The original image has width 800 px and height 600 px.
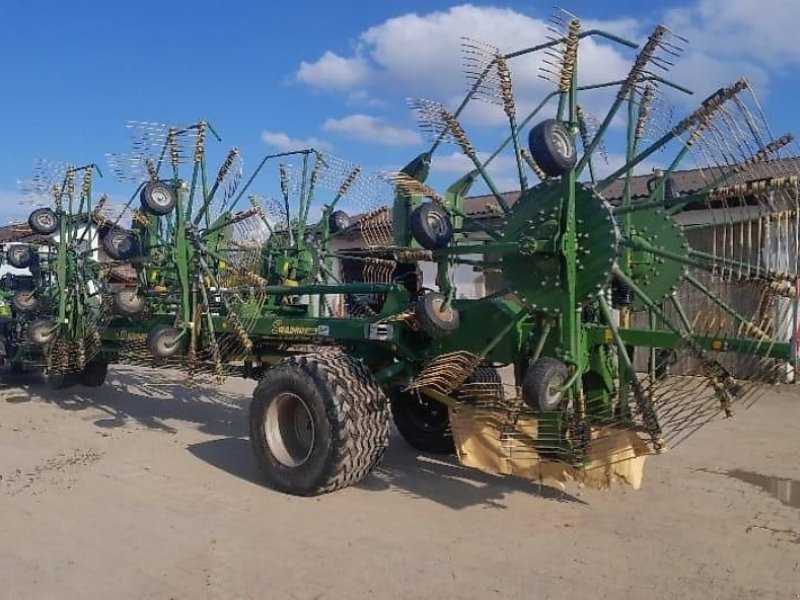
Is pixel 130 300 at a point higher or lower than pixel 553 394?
higher

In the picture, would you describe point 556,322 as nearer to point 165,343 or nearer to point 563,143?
point 563,143

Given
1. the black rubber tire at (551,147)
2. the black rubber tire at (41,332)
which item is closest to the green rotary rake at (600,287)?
the black rubber tire at (551,147)

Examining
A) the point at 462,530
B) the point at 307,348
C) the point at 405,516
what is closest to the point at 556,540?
the point at 462,530

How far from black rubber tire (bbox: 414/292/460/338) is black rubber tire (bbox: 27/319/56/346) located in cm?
578

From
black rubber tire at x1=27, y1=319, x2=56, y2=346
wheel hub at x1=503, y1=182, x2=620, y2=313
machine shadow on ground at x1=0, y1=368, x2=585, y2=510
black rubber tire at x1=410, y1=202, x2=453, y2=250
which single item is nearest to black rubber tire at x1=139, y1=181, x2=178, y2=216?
machine shadow on ground at x1=0, y1=368, x2=585, y2=510

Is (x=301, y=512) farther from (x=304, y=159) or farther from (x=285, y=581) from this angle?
(x=304, y=159)

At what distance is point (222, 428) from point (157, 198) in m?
2.59

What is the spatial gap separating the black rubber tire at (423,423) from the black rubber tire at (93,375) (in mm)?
4796

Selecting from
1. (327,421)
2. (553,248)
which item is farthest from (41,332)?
(553,248)

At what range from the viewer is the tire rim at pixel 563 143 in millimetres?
4829

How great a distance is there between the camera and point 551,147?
4.78m

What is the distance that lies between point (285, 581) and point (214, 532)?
38.8 inches

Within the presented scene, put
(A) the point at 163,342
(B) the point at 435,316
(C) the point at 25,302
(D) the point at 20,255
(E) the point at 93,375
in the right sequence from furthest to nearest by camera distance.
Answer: (E) the point at 93,375 → (D) the point at 20,255 → (C) the point at 25,302 → (A) the point at 163,342 → (B) the point at 435,316

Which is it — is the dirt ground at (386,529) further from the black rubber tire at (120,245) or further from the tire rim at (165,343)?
the black rubber tire at (120,245)
